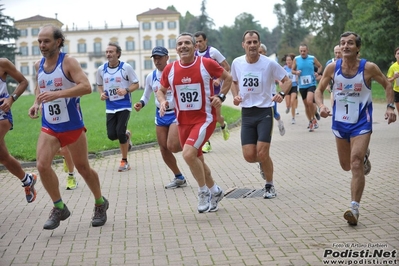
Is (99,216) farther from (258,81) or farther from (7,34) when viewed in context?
(7,34)

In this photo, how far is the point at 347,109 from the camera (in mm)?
7984

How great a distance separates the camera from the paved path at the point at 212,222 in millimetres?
6566

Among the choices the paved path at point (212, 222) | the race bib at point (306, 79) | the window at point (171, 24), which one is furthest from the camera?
the window at point (171, 24)

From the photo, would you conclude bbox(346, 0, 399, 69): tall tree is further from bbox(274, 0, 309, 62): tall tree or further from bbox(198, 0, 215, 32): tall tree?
bbox(198, 0, 215, 32): tall tree

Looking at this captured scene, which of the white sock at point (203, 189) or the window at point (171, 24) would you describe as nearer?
the white sock at point (203, 189)

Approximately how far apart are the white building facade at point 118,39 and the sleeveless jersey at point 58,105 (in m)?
136

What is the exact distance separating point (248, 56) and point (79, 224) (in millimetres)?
3324

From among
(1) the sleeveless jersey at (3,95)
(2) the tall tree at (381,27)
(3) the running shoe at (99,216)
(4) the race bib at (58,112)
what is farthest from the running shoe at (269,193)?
(2) the tall tree at (381,27)

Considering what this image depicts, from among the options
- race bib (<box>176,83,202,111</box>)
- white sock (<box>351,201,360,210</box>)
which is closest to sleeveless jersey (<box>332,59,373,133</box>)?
white sock (<box>351,201,360,210</box>)

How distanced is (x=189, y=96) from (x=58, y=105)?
5.42 ft

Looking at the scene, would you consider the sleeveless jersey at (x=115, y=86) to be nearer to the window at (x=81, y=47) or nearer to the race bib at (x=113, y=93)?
the race bib at (x=113, y=93)

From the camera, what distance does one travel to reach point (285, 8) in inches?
4985

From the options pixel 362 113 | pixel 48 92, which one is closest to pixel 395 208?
pixel 362 113

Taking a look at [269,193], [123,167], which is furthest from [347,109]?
[123,167]
